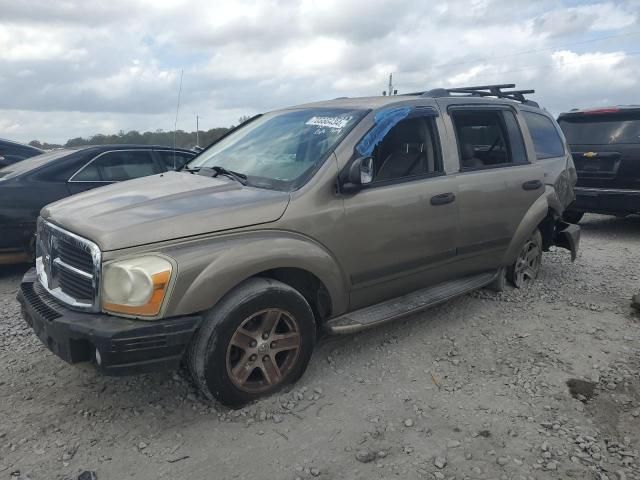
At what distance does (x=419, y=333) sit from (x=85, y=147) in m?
4.41

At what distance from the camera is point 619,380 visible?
3469mm

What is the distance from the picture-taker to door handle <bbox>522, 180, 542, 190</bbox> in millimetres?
4680

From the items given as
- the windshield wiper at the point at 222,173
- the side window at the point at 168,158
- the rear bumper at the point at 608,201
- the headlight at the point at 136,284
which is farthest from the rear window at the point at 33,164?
the rear bumper at the point at 608,201

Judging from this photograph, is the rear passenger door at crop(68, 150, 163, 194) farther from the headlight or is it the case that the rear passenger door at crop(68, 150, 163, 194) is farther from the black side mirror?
the black side mirror

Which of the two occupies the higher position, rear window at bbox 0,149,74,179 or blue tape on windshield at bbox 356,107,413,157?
blue tape on windshield at bbox 356,107,413,157

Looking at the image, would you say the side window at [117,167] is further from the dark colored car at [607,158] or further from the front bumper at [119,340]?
the dark colored car at [607,158]

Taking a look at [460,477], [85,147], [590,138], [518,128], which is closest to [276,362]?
[460,477]

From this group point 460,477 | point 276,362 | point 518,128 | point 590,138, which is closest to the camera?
point 460,477

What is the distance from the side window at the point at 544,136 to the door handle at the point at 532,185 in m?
0.33

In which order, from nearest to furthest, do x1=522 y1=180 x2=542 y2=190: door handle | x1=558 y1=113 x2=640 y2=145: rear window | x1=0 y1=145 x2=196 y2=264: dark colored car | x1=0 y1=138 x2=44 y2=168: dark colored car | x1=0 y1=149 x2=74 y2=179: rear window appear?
x1=522 y1=180 x2=542 y2=190: door handle → x1=0 y1=145 x2=196 y2=264: dark colored car → x1=0 y1=149 x2=74 y2=179: rear window → x1=558 y1=113 x2=640 y2=145: rear window → x1=0 y1=138 x2=44 y2=168: dark colored car

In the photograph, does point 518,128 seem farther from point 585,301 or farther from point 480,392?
point 480,392

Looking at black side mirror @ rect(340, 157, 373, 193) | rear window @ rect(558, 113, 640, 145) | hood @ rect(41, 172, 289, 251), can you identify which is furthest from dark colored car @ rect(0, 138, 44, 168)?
rear window @ rect(558, 113, 640, 145)

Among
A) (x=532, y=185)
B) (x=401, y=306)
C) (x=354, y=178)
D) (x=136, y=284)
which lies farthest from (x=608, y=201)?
(x=136, y=284)

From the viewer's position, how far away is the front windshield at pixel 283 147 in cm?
345
